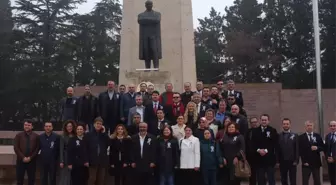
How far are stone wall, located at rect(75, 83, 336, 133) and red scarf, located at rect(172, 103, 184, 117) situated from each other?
691 centimetres

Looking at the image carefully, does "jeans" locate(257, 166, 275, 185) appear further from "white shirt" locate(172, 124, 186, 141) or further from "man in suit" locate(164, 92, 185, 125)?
"man in suit" locate(164, 92, 185, 125)

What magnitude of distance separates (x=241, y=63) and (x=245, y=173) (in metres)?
30.1

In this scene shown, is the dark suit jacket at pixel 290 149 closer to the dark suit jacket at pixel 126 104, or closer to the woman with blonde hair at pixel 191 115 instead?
the woman with blonde hair at pixel 191 115

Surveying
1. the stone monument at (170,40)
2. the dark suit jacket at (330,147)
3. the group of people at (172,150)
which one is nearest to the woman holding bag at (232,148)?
the group of people at (172,150)

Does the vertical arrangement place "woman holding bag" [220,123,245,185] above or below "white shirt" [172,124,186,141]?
below

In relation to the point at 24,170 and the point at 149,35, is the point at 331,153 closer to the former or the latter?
the point at 149,35

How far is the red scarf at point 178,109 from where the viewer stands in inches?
340

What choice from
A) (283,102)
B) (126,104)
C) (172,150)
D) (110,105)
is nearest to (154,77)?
(126,104)

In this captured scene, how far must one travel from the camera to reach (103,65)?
34656 mm

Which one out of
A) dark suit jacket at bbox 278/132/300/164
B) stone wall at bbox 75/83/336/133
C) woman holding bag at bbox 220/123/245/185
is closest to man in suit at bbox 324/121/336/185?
dark suit jacket at bbox 278/132/300/164

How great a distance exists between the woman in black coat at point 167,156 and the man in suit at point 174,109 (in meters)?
0.86

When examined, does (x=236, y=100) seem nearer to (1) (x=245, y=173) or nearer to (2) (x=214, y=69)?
(1) (x=245, y=173)

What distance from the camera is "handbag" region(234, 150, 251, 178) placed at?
7.59 m

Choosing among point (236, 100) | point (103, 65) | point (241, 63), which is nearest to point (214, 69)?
point (241, 63)
